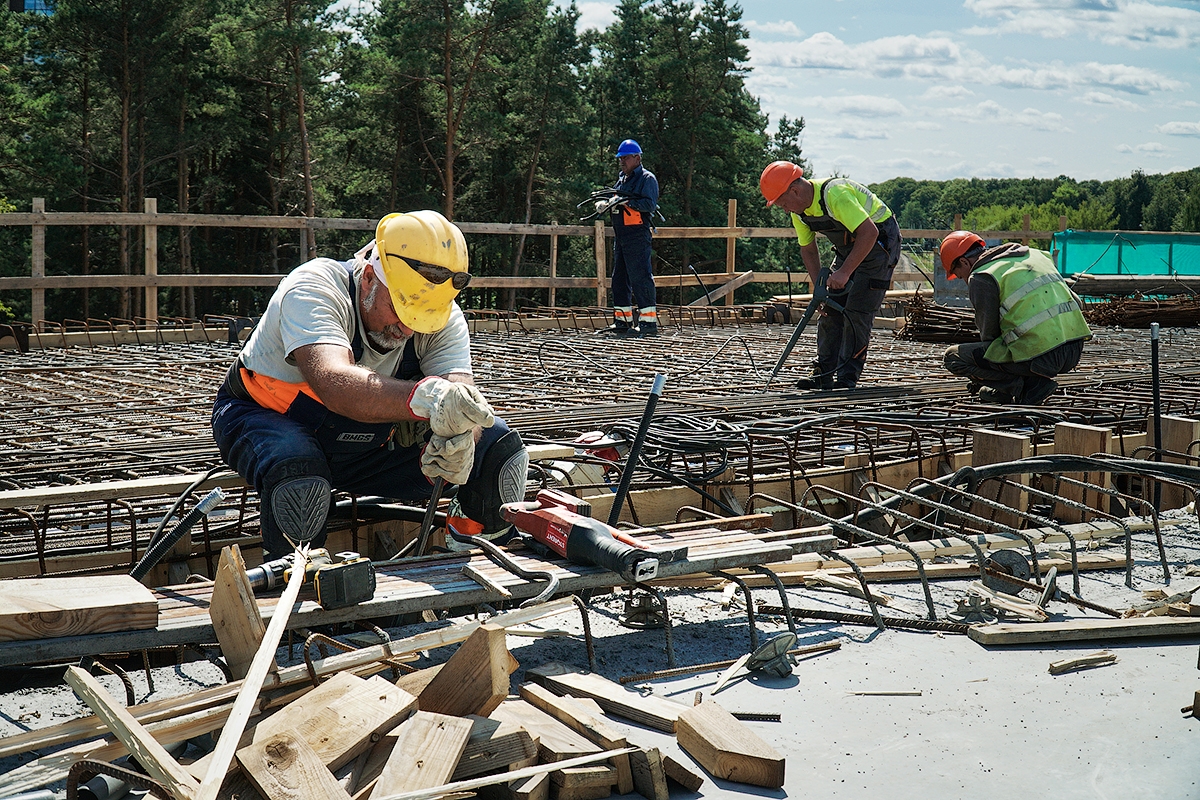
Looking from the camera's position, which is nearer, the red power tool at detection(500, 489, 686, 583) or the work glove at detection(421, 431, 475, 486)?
the red power tool at detection(500, 489, 686, 583)

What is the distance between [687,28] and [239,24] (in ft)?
49.1

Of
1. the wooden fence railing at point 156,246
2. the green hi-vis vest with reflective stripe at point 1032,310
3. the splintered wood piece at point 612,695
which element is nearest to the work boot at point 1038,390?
the green hi-vis vest with reflective stripe at point 1032,310

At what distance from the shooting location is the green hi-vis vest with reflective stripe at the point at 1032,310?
20.4 ft

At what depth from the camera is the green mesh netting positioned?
59.6ft

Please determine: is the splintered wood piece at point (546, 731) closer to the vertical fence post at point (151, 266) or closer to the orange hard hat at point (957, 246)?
the orange hard hat at point (957, 246)

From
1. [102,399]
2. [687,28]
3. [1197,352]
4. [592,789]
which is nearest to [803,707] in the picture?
[592,789]

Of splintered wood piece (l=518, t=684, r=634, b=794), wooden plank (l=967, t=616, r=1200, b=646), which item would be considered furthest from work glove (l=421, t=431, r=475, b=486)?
wooden plank (l=967, t=616, r=1200, b=646)

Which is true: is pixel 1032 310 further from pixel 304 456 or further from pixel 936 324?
pixel 936 324

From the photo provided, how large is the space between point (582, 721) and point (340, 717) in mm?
476

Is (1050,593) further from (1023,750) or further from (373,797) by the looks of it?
(373,797)

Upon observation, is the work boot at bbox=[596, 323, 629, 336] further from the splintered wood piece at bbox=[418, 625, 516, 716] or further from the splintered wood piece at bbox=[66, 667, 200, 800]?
the splintered wood piece at bbox=[66, 667, 200, 800]

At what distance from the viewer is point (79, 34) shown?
66.9ft

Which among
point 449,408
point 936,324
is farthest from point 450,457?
point 936,324

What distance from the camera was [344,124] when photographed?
949 inches
